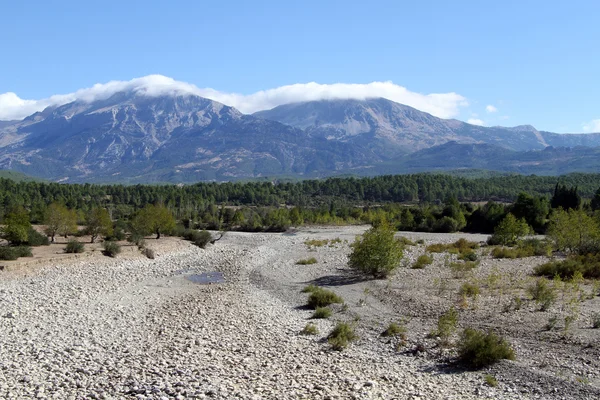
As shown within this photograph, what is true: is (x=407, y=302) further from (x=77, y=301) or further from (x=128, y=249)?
(x=128, y=249)

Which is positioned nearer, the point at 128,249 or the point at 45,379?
the point at 45,379

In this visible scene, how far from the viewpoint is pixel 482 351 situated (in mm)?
18062

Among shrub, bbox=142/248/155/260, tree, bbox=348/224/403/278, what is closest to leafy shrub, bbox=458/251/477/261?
tree, bbox=348/224/403/278

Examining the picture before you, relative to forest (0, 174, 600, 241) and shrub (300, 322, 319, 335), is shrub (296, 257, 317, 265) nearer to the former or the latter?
forest (0, 174, 600, 241)

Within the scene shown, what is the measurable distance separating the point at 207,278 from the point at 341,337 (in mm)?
25302

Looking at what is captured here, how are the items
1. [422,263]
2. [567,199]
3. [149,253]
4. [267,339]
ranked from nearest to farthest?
[267,339], [422,263], [149,253], [567,199]

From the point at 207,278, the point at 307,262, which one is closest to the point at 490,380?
the point at 207,278

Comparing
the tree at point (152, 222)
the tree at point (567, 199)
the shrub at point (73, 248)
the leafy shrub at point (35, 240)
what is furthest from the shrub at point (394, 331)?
the tree at point (567, 199)

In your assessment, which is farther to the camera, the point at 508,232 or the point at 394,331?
the point at 508,232

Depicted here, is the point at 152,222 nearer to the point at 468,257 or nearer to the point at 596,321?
the point at 468,257

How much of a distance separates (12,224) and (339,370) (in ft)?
151

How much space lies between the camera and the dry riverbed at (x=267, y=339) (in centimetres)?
1634

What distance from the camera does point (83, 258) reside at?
156 ft

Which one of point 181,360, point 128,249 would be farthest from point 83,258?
point 181,360
